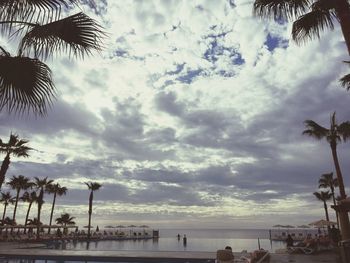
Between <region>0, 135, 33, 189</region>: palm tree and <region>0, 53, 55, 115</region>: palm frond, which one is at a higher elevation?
<region>0, 135, 33, 189</region>: palm tree

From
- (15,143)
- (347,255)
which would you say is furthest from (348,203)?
(15,143)

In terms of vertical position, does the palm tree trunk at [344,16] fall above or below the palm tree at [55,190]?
below

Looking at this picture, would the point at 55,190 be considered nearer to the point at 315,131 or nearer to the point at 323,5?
the point at 315,131

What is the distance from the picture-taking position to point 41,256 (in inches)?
837

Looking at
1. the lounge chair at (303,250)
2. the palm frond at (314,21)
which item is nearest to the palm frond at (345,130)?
the lounge chair at (303,250)

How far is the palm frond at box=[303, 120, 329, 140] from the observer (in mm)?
27547

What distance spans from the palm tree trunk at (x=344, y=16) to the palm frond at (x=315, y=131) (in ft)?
70.3

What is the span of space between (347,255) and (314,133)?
64.4 feet

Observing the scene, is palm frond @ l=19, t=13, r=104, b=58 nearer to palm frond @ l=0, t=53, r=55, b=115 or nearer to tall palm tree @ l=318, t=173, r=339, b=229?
palm frond @ l=0, t=53, r=55, b=115

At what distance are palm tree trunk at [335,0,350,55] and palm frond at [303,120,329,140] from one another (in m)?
21.4

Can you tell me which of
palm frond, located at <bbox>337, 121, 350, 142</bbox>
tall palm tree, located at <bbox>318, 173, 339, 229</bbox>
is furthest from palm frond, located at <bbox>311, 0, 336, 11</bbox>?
tall palm tree, located at <bbox>318, 173, 339, 229</bbox>

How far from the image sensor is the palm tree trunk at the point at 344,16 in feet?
24.7

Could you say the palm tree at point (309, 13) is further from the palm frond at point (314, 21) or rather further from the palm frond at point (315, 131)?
the palm frond at point (315, 131)

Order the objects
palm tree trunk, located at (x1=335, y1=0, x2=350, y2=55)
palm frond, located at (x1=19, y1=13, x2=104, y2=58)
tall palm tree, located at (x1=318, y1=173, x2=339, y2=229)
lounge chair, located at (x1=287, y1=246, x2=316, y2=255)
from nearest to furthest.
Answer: palm frond, located at (x1=19, y1=13, x2=104, y2=58)
palm tree trunk, located at (x1=335, y1=0, x2=350, y2=55)
lounge chair, located at (x1=287, y1=246, x2=316, y2=255)
tall palm tree, located at (x1=318, y1=173, x2=339, y2=229)
